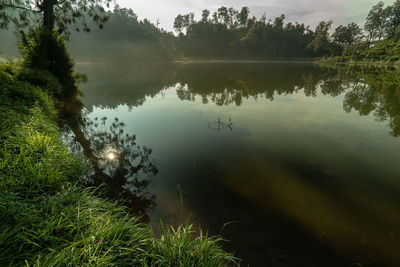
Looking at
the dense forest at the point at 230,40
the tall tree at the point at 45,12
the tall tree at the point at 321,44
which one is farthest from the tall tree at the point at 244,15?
the tall tree at the point at 45,12

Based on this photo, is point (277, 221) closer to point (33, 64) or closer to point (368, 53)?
point (33, 64)

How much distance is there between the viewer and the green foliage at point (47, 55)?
12707 millimetres

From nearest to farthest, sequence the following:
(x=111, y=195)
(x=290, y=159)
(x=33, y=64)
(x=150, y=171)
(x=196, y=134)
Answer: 1. (x=111, y=195)
2. (x=150, y=171)
3. (x=290, y=159)
4. (x=196, y=134)
5. (x=33, y=64)

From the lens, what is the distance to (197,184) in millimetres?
4926

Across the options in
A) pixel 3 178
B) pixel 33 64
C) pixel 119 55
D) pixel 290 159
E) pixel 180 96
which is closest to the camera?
pixel 3 178

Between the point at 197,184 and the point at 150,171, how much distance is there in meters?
1.60

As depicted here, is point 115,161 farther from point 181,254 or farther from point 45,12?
point 45,12

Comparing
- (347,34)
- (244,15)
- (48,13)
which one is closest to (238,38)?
(244,15)

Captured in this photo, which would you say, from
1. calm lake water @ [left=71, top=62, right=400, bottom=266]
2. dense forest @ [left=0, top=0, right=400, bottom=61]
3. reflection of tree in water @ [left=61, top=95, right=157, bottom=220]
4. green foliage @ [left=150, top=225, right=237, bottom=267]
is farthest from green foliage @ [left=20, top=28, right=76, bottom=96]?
dense forest @ [left=0, top=0, right=400, bottom=61]

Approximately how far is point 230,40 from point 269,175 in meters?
96.8

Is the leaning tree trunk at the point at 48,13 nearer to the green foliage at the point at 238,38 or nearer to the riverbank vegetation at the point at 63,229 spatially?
the riverbank vegetation at the point at 63,229

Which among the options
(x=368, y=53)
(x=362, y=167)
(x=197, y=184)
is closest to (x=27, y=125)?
(x=197, y=184)

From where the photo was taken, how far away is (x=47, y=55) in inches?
559

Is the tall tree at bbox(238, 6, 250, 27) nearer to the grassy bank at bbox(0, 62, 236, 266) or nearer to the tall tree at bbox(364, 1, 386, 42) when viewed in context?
the tall tree at bbox(364, 1, 386, 42)
